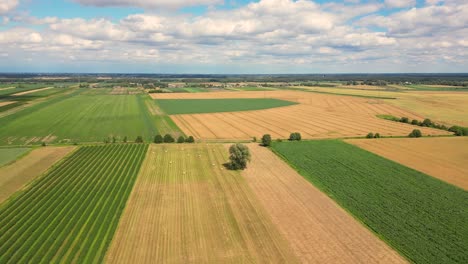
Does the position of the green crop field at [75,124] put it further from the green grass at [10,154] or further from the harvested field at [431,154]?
the harvested field at [431,154]

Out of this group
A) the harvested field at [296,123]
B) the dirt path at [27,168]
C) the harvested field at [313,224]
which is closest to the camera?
the harvested field at [313,224]

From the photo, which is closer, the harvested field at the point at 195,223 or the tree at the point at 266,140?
the harvested field at the point at 195,223

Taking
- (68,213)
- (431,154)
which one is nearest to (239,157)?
(68,213)

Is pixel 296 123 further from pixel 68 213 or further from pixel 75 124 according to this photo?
pixel 68 213

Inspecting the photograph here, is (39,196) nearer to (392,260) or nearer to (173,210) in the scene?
(173,210)

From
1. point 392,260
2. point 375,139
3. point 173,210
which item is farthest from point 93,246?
point 375,139

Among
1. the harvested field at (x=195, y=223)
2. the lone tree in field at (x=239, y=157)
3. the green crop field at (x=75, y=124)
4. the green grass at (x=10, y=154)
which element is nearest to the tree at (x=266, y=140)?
the lone tree in field at (x=239, y=157)
